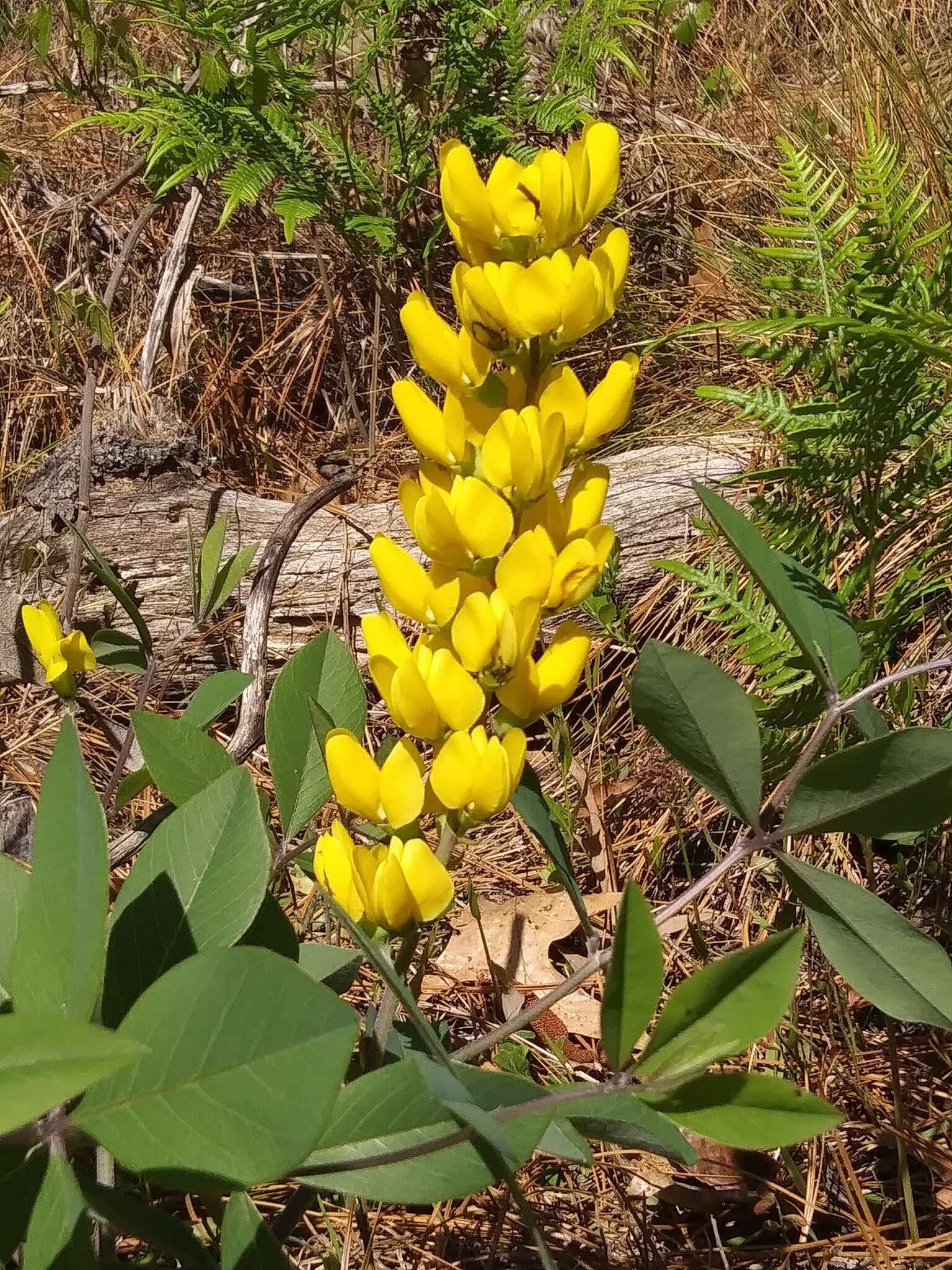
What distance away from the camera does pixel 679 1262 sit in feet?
3.36

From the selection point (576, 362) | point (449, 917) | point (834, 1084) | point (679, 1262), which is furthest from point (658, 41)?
point (679, 1262)

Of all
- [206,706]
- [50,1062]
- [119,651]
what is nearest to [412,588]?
[50,1062]

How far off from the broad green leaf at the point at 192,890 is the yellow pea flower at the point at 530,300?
0.32 metres

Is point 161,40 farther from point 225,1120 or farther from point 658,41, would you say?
point 225,1120

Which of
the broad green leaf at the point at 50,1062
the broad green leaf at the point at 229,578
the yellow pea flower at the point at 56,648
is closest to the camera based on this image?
the broad green leaf at the point at 50,1062

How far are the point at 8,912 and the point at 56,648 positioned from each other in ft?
1.79

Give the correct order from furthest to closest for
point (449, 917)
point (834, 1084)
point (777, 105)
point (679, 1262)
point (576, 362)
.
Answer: point (777, 105), point (576, 362), point (449, 917), point (834, 1084), point (679, 1262)

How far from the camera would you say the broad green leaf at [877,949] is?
2.07 feet

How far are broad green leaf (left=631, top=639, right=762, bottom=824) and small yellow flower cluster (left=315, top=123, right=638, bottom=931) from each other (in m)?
0.06

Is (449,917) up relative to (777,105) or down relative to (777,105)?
down

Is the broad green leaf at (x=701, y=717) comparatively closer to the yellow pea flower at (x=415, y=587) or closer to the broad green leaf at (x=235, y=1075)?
the yellow pea flower at (x=415, y=587)

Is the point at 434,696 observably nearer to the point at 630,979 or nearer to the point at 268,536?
the point at 630,979

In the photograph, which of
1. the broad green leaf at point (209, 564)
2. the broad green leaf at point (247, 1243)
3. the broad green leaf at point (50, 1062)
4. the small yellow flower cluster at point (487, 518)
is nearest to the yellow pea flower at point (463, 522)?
the small yellow flower cluster at point (487, 518)

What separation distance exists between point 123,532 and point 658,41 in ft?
8.05
